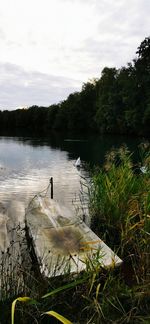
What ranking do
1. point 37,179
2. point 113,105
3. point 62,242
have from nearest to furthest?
point 62,242, point 37,179, point 113,105

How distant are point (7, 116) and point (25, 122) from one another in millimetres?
7613

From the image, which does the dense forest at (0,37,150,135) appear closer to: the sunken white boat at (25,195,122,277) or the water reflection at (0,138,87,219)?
the water reflection at (0,138,87,219)

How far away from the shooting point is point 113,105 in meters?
52.4

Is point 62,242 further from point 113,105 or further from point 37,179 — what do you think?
point 113,105

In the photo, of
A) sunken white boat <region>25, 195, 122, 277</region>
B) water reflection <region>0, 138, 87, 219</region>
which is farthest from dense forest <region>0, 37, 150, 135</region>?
sunken white boat <region>25, 195, 122, 277</region>

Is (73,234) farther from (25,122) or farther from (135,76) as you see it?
(25,122)

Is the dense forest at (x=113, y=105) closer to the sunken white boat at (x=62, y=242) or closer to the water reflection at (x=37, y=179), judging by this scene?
the water reflection at (x=37, y=179)

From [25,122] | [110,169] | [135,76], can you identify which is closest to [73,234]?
[110,169]

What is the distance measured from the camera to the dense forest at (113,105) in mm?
46000

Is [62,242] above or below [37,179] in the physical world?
above

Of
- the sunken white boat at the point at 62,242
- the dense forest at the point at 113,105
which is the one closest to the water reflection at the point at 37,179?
the sunken white boat at the point at 62,242

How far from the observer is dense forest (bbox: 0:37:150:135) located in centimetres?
4600

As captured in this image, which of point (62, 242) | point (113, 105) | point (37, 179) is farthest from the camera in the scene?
point (113, 105)

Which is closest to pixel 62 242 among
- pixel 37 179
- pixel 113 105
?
pixel 37 179
